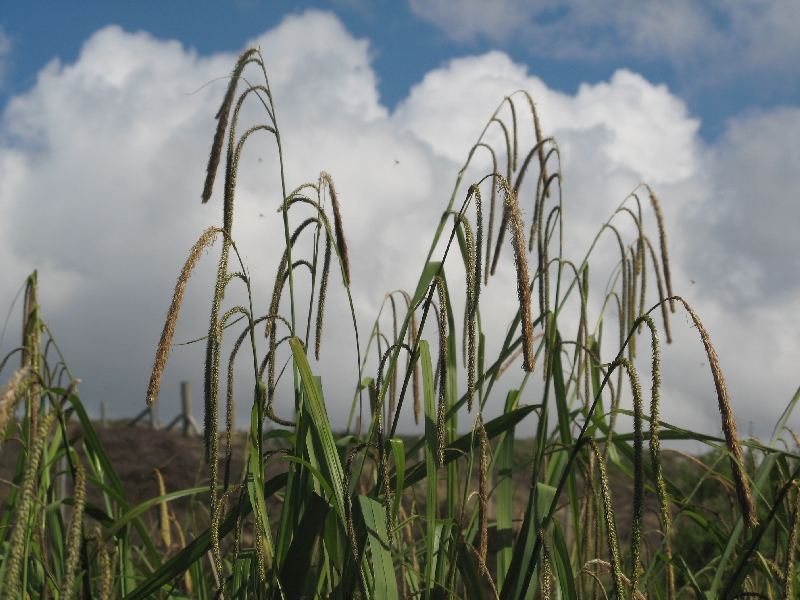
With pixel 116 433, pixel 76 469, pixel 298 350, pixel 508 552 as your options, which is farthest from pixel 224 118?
pixel 116 433

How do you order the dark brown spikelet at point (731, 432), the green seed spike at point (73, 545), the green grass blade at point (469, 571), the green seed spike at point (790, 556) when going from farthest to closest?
the green grass blade at point (469, 571), the green seed spike at point (790, 556), the dark brown spikelet at point (731, 432), the green seed spike at point (73, 545)

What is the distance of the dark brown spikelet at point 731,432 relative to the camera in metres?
0.98

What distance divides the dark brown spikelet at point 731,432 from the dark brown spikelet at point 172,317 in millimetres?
685

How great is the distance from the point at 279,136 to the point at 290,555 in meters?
0.78

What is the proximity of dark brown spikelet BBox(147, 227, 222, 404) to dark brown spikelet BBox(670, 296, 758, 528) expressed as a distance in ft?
2.25

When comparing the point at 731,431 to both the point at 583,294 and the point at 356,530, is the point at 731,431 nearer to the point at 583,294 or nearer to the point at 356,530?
the point at 356,530

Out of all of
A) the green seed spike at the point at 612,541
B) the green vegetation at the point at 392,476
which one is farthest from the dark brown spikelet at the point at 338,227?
the green seed spike at the point at 612,541

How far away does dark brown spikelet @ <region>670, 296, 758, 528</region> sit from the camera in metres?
0.98

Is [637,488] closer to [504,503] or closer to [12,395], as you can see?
[504,503]

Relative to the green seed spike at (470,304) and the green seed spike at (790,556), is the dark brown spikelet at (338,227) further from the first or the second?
the green seed spike at (790,556)

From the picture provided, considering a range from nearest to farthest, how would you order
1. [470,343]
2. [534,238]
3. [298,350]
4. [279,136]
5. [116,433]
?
[470,343] → [298,350] → [279,136] → [534,238] → [116,433]

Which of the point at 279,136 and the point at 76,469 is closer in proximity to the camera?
the point at 76,469

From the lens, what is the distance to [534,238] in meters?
1.95

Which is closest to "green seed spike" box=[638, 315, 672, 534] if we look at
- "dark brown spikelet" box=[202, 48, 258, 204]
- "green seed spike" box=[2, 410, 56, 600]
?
"green seed spike" box=[2, 410, 56, 600]
